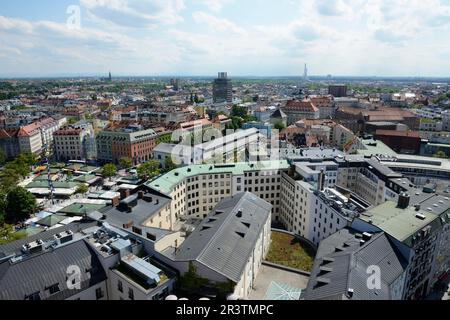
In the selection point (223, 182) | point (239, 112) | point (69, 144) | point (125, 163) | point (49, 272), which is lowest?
point (125, 163)

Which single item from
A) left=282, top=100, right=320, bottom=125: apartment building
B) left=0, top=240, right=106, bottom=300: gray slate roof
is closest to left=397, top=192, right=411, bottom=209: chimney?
left=0, top=240, right=106, bottom=300: gray slate roof

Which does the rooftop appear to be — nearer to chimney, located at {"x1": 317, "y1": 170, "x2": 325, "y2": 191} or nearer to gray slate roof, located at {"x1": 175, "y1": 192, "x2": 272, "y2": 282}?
chimney, located at {"x1": 317, "y1": 170, "x2": 325, "y2": 191}

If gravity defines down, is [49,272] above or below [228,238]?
above

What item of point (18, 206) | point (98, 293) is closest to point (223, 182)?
point (98, 293)

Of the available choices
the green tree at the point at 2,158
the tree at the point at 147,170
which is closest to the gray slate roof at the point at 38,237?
the tree at the point at 147,170

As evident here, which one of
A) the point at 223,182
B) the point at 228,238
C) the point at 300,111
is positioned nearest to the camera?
the point at 228,238

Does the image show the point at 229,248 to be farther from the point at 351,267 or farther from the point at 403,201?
the point at 403,201

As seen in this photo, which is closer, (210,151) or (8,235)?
(8,235)
